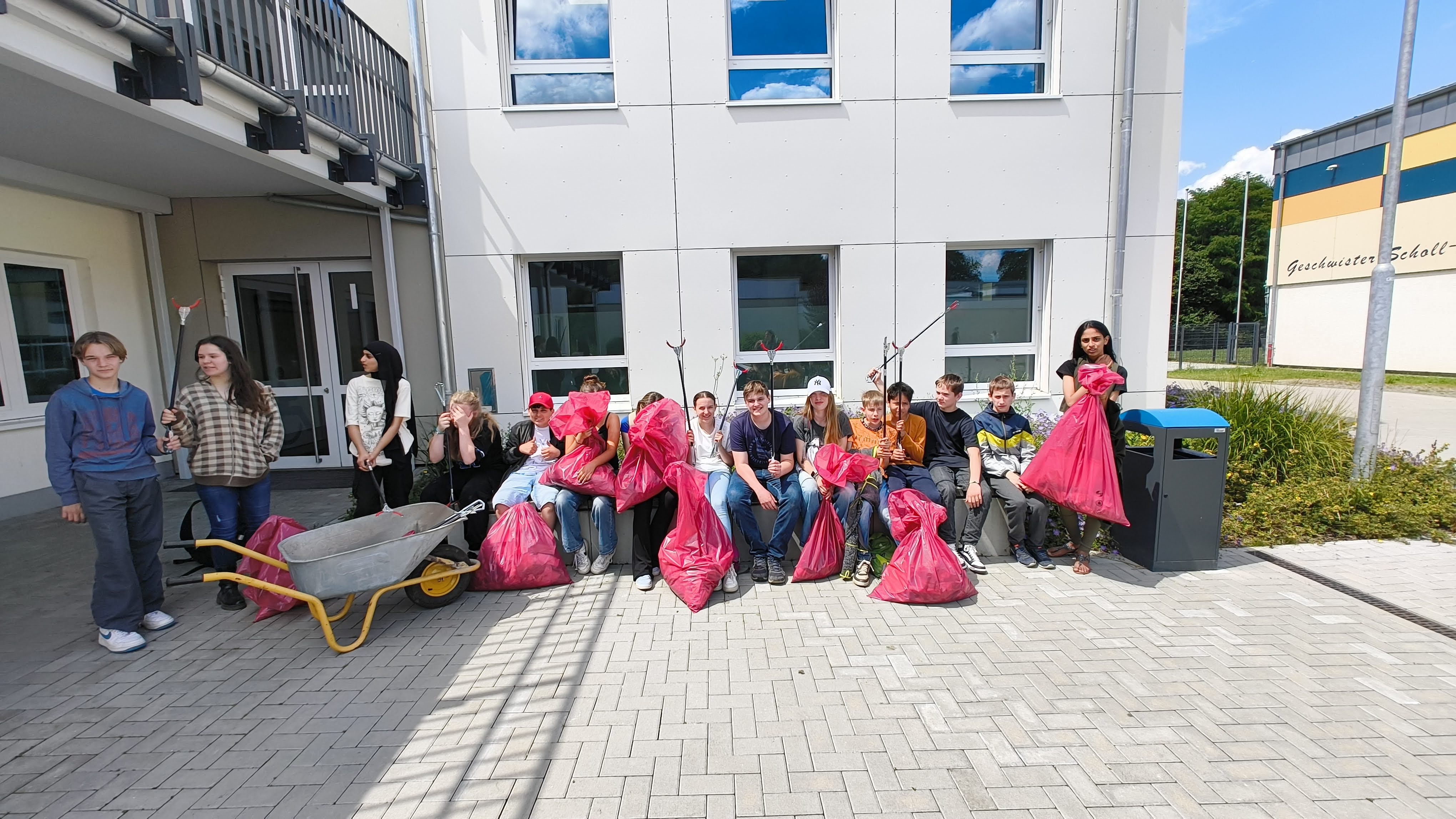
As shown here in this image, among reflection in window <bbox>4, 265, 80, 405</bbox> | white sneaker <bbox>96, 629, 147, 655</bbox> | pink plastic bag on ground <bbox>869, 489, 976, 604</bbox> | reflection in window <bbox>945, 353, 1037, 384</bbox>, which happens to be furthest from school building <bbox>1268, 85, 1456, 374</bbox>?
reflection in window <bbox>4, 265, 80, 405</bbox>

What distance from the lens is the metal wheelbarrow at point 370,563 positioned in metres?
3.43

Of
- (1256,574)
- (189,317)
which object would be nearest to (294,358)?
(189,317)

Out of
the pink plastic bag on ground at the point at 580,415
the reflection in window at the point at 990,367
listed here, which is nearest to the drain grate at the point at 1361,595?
the reflection in window at the point at 990,367

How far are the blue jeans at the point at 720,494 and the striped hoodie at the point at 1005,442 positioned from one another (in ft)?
6.51

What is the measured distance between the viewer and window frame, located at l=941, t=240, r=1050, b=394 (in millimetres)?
6875

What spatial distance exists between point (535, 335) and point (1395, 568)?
7638 millimetres

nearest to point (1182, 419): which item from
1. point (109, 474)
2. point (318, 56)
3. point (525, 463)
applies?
point (525, 463)

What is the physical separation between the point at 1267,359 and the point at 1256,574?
92.1 ft

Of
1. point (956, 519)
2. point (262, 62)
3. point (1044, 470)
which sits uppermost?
point (262, 62)

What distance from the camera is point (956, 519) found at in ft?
15.4

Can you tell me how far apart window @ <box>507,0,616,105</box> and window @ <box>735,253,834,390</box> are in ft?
7.98

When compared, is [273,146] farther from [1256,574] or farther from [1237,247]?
[1237,247]

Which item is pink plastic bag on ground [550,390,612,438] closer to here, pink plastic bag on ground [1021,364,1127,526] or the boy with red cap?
the boy with red cap

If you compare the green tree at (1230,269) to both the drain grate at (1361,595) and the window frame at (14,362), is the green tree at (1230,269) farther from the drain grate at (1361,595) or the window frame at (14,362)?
the window frame at (14,362)
